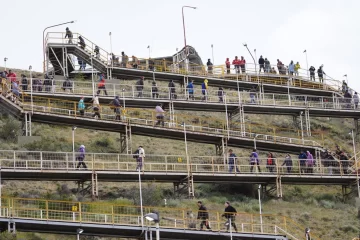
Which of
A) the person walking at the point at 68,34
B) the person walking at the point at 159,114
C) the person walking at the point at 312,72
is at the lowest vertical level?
the person walking at the point at 159,114

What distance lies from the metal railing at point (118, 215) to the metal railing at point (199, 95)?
52.4ft

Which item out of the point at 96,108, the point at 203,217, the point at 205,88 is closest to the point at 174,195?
the point at 96,108

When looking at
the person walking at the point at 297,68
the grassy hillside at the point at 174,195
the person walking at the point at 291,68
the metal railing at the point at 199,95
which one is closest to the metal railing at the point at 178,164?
the grassy hillside at the point at 174,195

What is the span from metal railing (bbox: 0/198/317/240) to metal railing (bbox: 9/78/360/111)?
1597 centimetres

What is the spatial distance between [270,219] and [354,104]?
23.1 meters

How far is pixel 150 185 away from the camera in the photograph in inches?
2621

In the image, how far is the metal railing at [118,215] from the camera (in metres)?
54.9

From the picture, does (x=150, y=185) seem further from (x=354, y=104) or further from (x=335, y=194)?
(x=354, y=104)

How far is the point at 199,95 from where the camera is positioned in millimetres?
79000

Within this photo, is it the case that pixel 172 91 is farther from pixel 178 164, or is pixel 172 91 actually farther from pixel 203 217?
pixel 203 217

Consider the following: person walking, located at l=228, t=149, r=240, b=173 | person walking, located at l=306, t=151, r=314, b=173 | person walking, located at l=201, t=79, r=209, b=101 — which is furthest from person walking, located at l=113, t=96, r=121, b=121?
person walking, located at l=306, t=151, r=314, b=173

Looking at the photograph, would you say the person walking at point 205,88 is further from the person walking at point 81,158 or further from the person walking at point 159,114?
the person walking at point 81,158

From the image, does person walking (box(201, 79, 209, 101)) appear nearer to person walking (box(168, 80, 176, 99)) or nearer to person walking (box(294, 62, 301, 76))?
person walking (box(168, 80, 176, 99))

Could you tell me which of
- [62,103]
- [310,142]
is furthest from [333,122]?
[62,103]
